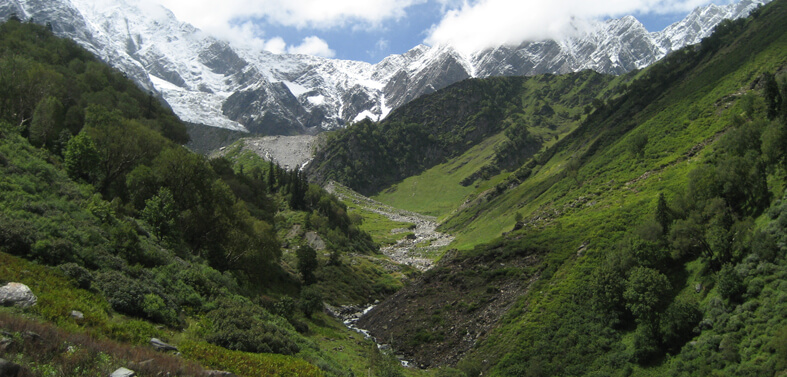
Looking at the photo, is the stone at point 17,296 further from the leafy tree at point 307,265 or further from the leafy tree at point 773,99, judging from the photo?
the leafy tree at point 773,99

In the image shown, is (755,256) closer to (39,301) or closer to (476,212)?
(39,301)

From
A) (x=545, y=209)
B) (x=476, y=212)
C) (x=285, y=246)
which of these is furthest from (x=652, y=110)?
(x=285, y=246)

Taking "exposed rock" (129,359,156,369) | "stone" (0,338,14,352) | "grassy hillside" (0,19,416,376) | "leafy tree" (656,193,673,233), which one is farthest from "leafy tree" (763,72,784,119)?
"stone" (0,338,14,352)

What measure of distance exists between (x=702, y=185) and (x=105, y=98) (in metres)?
100

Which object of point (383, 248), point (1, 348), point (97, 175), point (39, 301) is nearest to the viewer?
point (1, 348)

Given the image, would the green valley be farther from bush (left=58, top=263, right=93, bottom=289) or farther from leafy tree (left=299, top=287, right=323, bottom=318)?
leafy tree (left=299, top=287, right=323, bottom=318)

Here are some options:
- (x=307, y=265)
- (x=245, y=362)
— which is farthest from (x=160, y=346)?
(x=307, y=265)

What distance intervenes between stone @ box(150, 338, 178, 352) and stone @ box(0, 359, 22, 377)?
756 centimetres

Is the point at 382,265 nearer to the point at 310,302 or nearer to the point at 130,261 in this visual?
the point at 310,302

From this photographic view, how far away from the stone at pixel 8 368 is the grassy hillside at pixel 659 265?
129ft

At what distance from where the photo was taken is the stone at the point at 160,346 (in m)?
17.2

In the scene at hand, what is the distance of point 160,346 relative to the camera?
57.1ft

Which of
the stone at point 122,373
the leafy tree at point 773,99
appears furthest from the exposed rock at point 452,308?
the stone at point 122,373

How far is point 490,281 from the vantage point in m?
68.4
